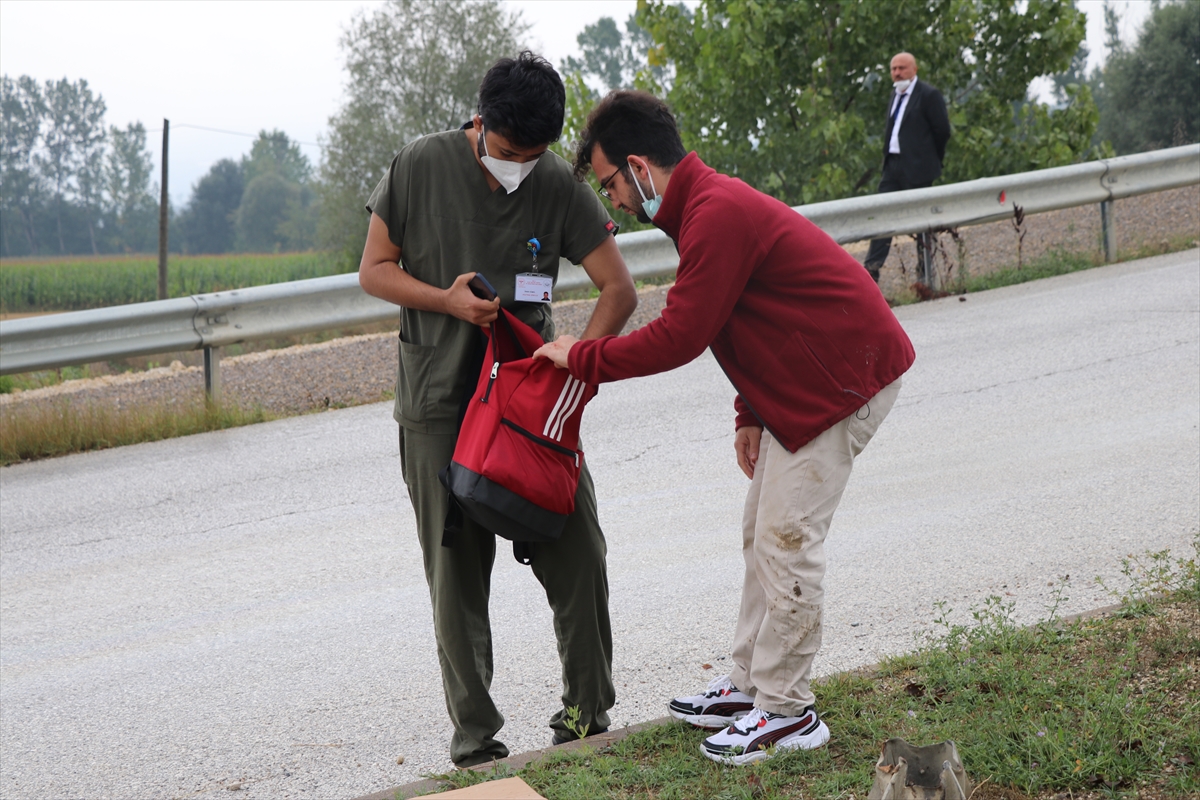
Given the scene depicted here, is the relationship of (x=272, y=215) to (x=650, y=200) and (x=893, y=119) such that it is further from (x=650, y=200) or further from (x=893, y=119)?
(x=650, y=200)

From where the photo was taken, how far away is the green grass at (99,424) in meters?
7.59

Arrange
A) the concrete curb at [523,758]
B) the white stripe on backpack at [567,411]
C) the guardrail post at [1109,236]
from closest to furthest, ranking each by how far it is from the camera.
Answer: the concrete curb at [523,758], the white stripe on backpack at [567,411], the guardrail post at [1109,236]

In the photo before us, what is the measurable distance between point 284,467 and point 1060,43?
1330 cm

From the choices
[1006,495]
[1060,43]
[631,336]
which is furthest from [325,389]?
[1060,43]

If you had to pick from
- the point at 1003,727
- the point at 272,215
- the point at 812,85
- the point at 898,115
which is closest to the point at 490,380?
the point at 1003,727

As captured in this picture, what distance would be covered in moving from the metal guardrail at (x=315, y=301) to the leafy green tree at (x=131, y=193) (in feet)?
385

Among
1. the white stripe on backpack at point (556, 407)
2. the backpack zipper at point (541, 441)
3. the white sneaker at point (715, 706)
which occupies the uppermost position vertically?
the white stripe on backpack at point (556, 407)

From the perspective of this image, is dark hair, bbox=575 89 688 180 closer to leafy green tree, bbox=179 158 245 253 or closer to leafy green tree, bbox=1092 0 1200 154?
leafy green tree, bbox=1092 0 1200 154

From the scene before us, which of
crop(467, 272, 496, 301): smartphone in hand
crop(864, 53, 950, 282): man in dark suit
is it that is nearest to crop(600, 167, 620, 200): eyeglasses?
crop(467, 272, 496, 301): smartphone in hand

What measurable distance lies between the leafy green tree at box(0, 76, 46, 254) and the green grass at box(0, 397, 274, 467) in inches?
4734

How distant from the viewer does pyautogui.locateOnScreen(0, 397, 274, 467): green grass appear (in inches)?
299

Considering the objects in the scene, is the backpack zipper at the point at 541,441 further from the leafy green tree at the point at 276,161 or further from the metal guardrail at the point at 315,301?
the leafy green tree at the point at 276,161

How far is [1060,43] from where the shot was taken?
15844 mm

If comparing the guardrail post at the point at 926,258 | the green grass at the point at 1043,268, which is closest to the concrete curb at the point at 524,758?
the green grass at the point at 1043,268
